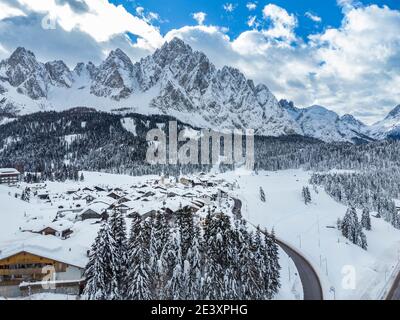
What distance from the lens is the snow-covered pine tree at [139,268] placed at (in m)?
22.8

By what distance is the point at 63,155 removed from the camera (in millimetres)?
185750

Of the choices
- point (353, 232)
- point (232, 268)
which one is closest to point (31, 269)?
point (232, 268)

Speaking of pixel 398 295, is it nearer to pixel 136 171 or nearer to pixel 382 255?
pixel 382 255

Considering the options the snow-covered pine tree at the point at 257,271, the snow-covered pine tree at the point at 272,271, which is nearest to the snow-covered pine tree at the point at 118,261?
the snow-covered pine tree at the point at 257,271

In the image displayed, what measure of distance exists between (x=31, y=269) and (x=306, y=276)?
2749 centimetres

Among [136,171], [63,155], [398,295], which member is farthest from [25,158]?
[398,295]

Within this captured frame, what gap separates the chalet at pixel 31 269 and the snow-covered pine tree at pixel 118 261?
4.80m

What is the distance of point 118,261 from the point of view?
2550cm

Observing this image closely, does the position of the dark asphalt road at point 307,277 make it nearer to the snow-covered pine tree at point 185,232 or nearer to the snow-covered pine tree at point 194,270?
the snow-covered pine tree at point 194,270

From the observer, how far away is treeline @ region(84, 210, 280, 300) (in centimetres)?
2384

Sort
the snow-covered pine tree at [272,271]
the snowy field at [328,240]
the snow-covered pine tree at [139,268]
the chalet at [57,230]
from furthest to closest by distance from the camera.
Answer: the chalet at [57,230], the snowy field at [328,240], the snow-covered pine tree at [272,271], the snow-covered pine tree at [139,268]

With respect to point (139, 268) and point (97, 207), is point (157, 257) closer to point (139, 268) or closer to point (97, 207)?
point (139, 268)
